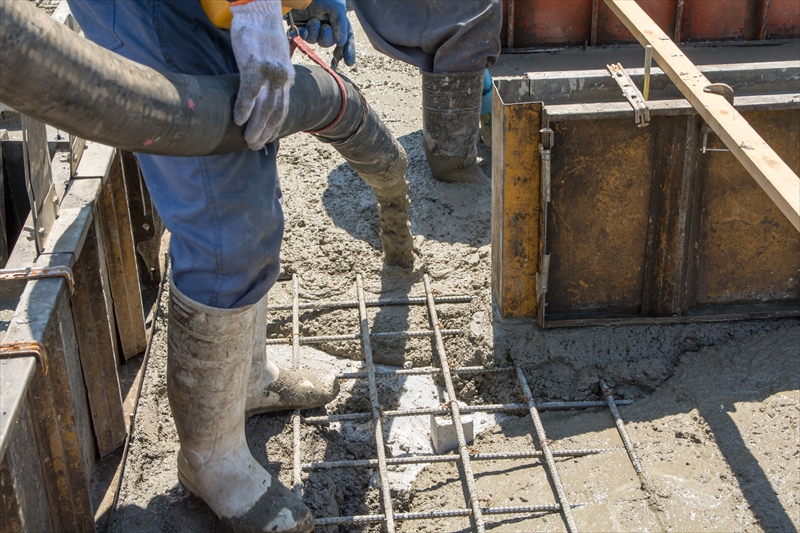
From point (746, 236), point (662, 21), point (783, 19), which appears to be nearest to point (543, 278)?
point (746, 236)

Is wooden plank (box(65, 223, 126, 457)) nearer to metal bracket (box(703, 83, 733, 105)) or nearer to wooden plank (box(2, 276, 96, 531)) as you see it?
wooden plank (box(2, 276, 96, 531))

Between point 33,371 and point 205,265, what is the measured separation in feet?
1.76

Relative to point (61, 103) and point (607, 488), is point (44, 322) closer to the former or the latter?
point (61, 103)

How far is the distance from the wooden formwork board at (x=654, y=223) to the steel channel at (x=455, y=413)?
30 centimetres

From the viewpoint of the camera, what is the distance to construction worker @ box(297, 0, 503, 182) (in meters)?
4.52

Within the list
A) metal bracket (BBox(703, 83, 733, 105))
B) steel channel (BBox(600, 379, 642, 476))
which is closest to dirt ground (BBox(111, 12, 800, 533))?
steel channel (BBox(600, 379, 642, 476))

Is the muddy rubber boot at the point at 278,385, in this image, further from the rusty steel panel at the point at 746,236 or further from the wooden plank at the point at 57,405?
the rusty steel panel at the point at 746,236

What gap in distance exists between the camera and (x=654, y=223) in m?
3.46

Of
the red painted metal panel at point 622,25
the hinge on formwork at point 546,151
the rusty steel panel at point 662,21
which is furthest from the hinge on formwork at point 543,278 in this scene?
the red painted metal panel at point 622,25

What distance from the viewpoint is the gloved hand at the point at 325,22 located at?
323cm

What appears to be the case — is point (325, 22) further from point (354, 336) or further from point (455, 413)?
point (455, 413)

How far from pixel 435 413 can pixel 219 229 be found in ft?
4.35

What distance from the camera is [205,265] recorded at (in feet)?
7.80

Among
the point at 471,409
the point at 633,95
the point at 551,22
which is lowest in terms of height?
the point at 471,409
